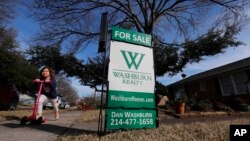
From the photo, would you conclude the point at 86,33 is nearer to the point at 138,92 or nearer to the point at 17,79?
the point at 138,92

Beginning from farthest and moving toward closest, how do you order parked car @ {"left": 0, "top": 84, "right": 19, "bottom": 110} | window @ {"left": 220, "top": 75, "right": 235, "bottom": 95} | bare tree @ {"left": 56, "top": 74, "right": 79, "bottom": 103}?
bare tree @ {"left": 56, "top": 74, "right": 79, "bottom": 103} → window @ {"left": 220, "top": 75, "right": 235, "bottom": 95} → parked car @ {"left": 0, "top": 84, "right": 19, "bottom": 110}

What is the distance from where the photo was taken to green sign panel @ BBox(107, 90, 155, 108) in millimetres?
5793

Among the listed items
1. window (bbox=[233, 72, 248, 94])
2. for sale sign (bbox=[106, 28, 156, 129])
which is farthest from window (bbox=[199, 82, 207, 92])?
for sale sign (bbox=[106, 28, 156, 129])

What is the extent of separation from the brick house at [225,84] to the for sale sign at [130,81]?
13602 mm

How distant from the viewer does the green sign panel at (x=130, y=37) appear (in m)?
6.14

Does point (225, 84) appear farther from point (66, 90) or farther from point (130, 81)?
point (66, 90)

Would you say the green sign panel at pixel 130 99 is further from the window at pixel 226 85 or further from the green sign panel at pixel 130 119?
the window at pixel 226 85

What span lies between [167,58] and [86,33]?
6017 mm

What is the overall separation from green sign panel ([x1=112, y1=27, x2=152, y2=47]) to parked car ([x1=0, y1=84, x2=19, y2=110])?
13419mm

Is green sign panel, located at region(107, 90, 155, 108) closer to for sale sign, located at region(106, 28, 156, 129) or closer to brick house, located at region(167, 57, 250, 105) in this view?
for sale sign, located at region(106, 28, 156, 129)

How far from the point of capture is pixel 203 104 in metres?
14.0

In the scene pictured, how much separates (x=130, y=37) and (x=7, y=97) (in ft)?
45.6

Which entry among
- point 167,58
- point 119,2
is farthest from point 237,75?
point 119,2

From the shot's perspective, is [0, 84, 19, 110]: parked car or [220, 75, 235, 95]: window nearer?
[0, 84, 19, 110]: parked car
